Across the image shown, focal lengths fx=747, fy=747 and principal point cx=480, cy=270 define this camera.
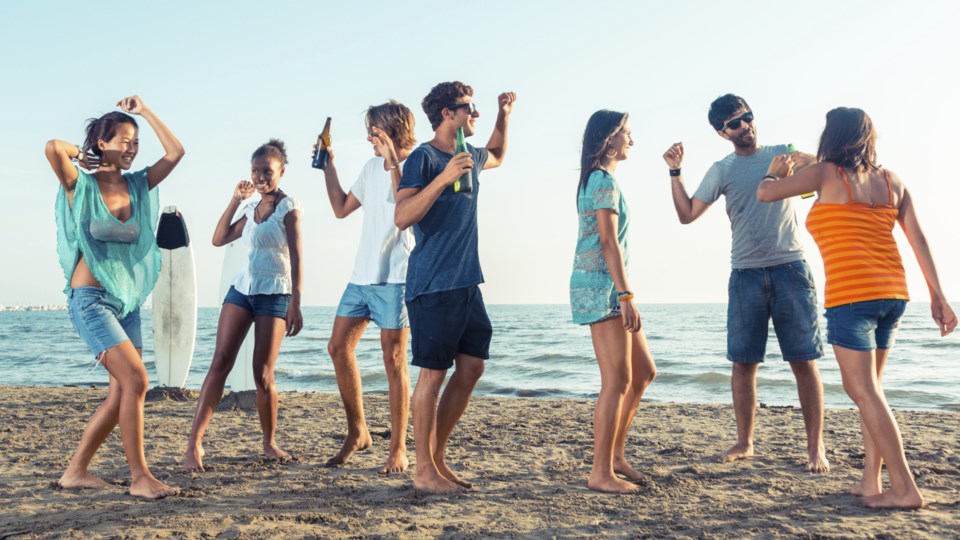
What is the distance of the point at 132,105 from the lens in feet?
11.7

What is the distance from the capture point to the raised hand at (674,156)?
4.12 metres

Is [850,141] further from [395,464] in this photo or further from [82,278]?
[82,278]

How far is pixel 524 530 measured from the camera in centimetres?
284

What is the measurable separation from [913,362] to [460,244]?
49.9 feet

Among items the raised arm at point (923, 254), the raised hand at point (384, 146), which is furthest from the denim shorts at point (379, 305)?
the raised arm at point (923, 254)

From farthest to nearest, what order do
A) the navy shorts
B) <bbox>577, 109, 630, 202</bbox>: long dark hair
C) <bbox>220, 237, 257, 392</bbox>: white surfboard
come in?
1. <bbox>220, 237, 257, 392</bbox>: white surfboard
2. <bbox>577, 109, 630, 202</bbox>: long dark hair
3. the navy shorts

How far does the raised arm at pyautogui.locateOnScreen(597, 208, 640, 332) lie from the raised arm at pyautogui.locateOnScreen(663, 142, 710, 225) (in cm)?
93

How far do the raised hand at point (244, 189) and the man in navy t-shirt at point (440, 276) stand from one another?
1.59 m

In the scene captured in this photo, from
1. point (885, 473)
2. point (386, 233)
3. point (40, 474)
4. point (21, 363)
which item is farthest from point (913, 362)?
point (21, 363)

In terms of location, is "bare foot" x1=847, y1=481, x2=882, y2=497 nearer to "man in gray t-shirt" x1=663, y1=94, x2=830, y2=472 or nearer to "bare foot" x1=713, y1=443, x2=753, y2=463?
"man in gray t-shirt" x1=663, y1=94, x2=830, y2=472

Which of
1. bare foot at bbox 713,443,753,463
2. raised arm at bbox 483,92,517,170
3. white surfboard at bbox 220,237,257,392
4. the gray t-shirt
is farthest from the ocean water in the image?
raised arm at bbox 483,92,517,170

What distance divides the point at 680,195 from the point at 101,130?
2998mm

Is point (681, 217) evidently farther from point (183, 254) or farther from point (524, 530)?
point (183, 254)

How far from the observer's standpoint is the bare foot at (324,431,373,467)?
13.5ft
